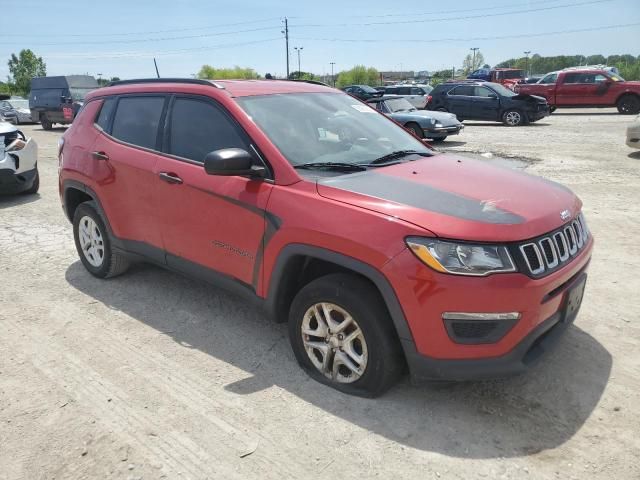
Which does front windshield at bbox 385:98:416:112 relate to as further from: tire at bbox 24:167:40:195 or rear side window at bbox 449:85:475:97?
tire at bbox 24:167:40:195

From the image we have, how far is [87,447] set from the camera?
259 cm

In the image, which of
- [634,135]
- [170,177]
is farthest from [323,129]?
[634,135]

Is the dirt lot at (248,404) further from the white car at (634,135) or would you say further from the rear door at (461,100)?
the rear door at (461,100)

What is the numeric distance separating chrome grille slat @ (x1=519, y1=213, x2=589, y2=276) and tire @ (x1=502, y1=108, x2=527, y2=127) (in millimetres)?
16254

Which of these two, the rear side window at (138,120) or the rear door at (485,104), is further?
the rear door at (485,104)

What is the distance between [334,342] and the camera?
115 inches

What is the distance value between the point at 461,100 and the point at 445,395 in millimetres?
17045

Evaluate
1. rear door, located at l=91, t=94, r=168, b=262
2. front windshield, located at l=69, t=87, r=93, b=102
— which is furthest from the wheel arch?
front windshield, located at l=69, t=87, r=93, b=102

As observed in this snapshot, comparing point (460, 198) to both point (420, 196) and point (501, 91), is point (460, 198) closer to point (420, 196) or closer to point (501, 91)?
point (420, 196)

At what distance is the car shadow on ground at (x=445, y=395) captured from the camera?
2.60 meters

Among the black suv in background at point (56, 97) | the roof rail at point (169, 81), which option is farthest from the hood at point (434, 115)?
the black suv in background at point (56, 97)

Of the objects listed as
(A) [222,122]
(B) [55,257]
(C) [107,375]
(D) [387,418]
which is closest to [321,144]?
(A) [222,122]

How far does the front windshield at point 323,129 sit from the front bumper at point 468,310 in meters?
1.10

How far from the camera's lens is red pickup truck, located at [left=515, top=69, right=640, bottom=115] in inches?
779
